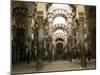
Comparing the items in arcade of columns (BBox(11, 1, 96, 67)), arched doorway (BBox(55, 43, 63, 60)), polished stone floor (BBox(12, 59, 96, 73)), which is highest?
arcade of columns (BBox(11, 1, 96, 67))

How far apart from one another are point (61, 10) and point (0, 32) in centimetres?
89

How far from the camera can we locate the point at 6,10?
2.38 m

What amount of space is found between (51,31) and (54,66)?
1.59ft

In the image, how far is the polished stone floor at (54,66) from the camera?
8.07 ft

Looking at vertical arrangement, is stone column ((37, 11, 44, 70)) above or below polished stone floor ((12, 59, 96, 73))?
above

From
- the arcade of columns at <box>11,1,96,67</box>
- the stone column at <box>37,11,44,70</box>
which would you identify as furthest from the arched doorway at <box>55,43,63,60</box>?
the stone column at <box>37,11,44,70</box>

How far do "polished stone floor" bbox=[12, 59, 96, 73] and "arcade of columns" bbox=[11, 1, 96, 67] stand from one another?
64 millimetres

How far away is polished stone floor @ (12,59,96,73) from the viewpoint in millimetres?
2461

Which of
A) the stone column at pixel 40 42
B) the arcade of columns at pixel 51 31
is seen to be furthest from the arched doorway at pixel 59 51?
the stone column at pixel 40 42

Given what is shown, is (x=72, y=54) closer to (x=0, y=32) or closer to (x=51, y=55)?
(x=51, y=55)

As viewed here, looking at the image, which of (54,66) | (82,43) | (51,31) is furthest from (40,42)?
(82,43)

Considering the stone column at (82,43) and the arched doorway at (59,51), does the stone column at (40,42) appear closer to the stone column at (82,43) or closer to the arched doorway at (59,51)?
the arched doorway at (59,51)

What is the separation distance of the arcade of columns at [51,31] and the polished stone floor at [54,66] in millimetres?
64

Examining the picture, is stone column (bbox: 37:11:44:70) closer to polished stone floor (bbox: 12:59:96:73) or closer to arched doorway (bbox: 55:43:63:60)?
polished stone floor (bbox: 12:59:96:73)
